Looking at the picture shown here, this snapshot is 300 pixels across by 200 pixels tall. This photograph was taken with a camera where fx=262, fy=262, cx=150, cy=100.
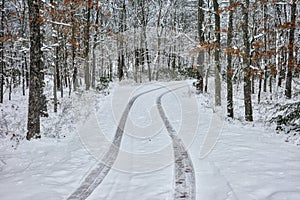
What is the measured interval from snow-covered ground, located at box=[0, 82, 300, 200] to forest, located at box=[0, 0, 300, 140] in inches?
67.3

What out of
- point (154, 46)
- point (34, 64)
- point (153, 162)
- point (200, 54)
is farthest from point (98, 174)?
point (154, 46)

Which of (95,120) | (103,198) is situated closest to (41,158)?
(103,198)

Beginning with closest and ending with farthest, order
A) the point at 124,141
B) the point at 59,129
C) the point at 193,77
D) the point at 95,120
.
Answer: the point at 124,141, the point at 59,129, the point at 95,120, the point at 193,77

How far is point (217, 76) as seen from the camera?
17.4 metres

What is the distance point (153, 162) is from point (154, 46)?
42.2 m

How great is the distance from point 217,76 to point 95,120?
8542 millimetres

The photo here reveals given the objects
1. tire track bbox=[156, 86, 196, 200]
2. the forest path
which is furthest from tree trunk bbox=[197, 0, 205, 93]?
tire track bbox=[156, 86, 196, 200]

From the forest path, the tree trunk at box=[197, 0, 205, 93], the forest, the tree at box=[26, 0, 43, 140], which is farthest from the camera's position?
the tree trunk at box=[197, 0, 205, 93]

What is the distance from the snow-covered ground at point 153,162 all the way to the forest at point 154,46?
1711 millimetres

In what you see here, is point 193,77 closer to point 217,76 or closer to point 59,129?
point 217,76

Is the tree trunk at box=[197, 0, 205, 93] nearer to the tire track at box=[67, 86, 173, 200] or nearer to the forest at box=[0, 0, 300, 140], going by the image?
the forest at box=[0, 0, 300, 140]

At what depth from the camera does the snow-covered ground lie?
5.74 metres

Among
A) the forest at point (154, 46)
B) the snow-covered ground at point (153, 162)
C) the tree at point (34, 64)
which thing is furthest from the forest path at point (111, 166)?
the forest at point (154, 46)

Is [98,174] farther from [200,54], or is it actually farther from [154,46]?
[154,46]
